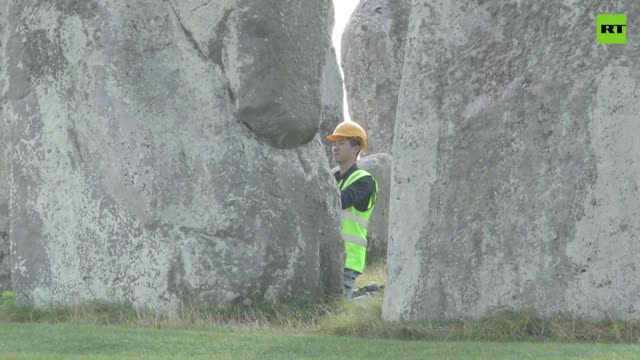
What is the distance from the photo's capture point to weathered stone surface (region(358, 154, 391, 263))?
16719 millimetres

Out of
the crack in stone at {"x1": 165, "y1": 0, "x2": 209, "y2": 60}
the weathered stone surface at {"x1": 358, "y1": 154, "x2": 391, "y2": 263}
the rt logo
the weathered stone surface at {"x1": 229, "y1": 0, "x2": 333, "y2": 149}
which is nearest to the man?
the weathered stone surface at {"x1": 229, "y1": 0, "x2": 333, "y2": 149}

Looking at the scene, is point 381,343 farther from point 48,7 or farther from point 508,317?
point 48,7

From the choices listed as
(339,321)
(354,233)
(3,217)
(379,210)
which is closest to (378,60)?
(379,210)

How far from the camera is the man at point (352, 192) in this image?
11508 mm

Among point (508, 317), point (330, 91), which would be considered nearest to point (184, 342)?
point (508, 317)

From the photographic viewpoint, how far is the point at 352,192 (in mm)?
11547

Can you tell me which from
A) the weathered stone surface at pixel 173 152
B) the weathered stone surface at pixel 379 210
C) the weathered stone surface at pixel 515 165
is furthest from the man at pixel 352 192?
the weathered stone surface at pixel 379 210

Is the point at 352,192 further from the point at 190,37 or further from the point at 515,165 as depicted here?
the point at 515,165

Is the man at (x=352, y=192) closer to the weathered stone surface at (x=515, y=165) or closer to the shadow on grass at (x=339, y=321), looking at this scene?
the shadow on grass at (x=339, y=321)

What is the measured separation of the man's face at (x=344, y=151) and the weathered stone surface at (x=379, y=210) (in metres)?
4.99

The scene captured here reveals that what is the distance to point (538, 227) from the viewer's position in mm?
8219

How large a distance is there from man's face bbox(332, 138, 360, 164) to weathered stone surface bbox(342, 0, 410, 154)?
357 inches

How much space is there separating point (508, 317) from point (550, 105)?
1368 mm

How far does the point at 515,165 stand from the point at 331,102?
951 cm
